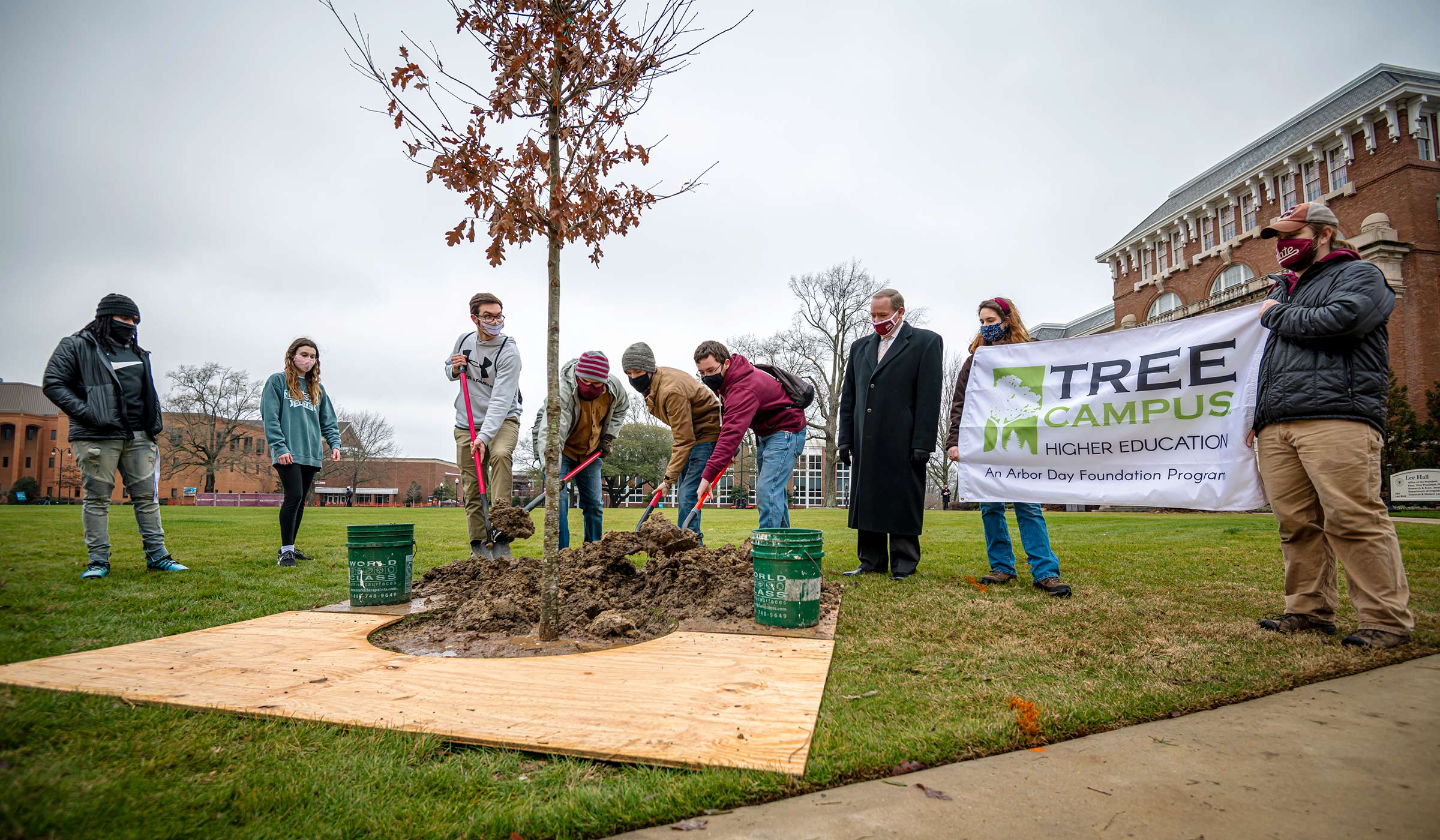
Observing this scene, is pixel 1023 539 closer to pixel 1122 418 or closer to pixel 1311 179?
pixel 1122 418

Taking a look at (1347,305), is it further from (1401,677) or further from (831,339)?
(831,339)

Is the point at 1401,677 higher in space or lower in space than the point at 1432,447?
lower

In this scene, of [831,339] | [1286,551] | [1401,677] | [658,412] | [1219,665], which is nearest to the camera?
[1401,677]

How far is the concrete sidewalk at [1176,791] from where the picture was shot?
1.68 metres

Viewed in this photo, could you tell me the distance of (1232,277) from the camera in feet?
100

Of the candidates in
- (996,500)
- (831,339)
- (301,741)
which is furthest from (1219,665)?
(831,339)

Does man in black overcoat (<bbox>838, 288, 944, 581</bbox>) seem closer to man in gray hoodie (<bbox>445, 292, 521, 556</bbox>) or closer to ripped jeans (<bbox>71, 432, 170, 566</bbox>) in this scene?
man in gray hoodie (<bbox>445, 292, 521, 556</bbox>)

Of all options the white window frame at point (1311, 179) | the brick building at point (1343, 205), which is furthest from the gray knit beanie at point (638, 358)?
the white window frame at point (1311, 179)

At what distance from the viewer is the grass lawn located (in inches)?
67.5

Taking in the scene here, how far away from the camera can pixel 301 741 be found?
86.7 inches

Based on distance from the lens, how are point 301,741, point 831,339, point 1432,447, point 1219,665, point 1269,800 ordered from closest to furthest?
point 1269,800 → point 301,741 → point 1219,665 → point 1432,447 → point 831,339

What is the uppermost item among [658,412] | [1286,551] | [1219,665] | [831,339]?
[831,339]

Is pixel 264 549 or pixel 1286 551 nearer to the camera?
pixel 1286 551

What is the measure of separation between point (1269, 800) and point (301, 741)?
3.03m
